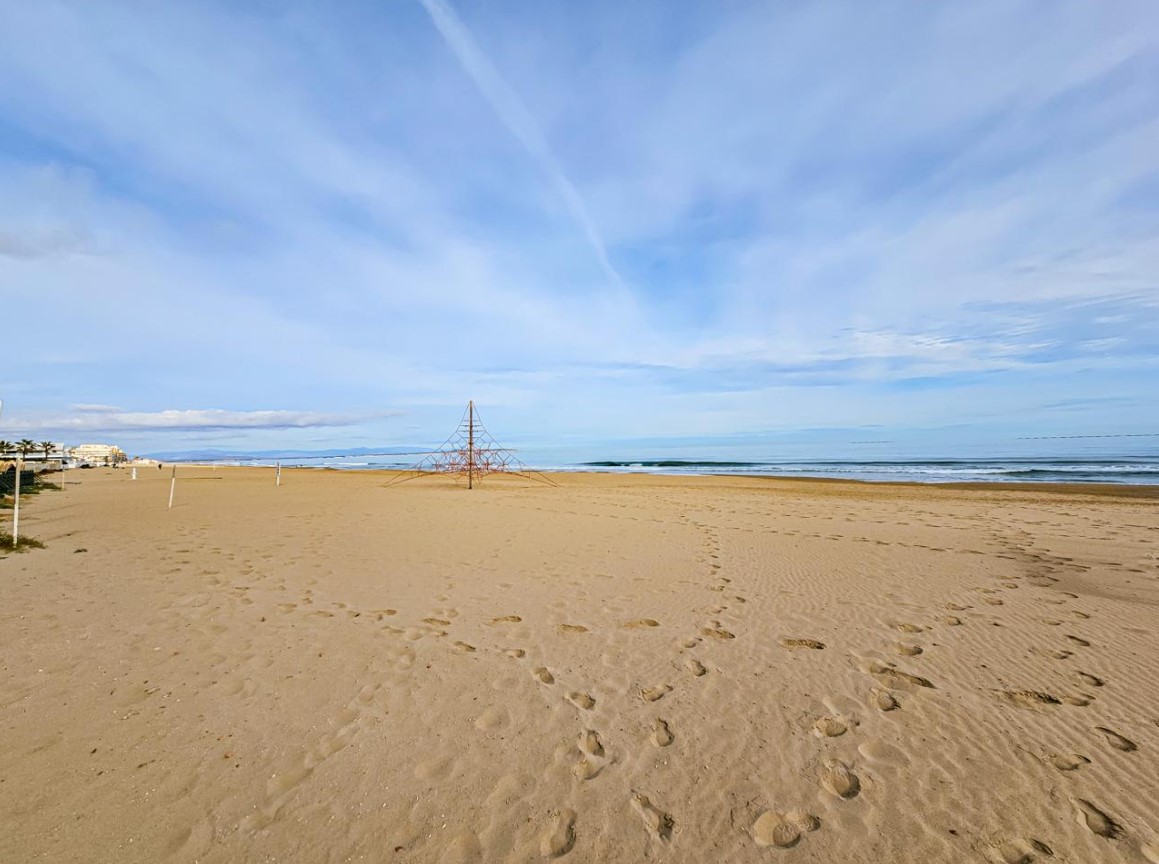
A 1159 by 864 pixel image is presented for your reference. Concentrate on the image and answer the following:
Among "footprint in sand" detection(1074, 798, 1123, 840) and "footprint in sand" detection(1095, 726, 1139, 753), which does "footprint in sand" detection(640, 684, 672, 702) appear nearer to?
"footprint in sand" detection(1074, 798, 1123, 840)

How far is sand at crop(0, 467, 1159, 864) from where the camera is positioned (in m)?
2.93

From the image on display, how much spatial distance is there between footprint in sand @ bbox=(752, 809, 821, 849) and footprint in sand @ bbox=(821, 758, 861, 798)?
33cm

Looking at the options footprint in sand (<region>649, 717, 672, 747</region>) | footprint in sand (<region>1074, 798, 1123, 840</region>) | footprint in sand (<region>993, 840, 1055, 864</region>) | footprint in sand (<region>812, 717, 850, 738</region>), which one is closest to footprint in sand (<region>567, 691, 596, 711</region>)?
footprint in sand (<region>649, 717, 672, 747</region>)

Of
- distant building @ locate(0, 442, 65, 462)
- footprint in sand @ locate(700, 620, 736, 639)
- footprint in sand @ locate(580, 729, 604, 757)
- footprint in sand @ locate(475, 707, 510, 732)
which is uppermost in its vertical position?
distant building @ locate(0, 442, 65, 462)

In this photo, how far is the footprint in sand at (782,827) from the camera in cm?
289

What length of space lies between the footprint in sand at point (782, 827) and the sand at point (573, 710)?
0.05 feet

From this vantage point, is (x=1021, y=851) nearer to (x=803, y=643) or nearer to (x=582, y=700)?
(x=582, y=700)

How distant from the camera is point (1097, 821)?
300 centimetres

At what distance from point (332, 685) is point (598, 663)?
2414 mm

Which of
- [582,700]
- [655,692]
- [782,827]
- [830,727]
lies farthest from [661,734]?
[830,727]

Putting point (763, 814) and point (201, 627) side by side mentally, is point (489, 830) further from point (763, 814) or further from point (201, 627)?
point (201, 627)

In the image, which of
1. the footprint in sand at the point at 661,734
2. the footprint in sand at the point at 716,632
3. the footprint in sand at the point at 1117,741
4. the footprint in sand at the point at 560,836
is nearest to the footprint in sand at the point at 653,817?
the footprint in sand at the point at 560,836

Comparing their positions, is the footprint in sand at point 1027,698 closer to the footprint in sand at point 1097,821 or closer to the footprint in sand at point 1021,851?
the footprint in sand at point 1097,821

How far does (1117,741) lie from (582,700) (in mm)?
3900
